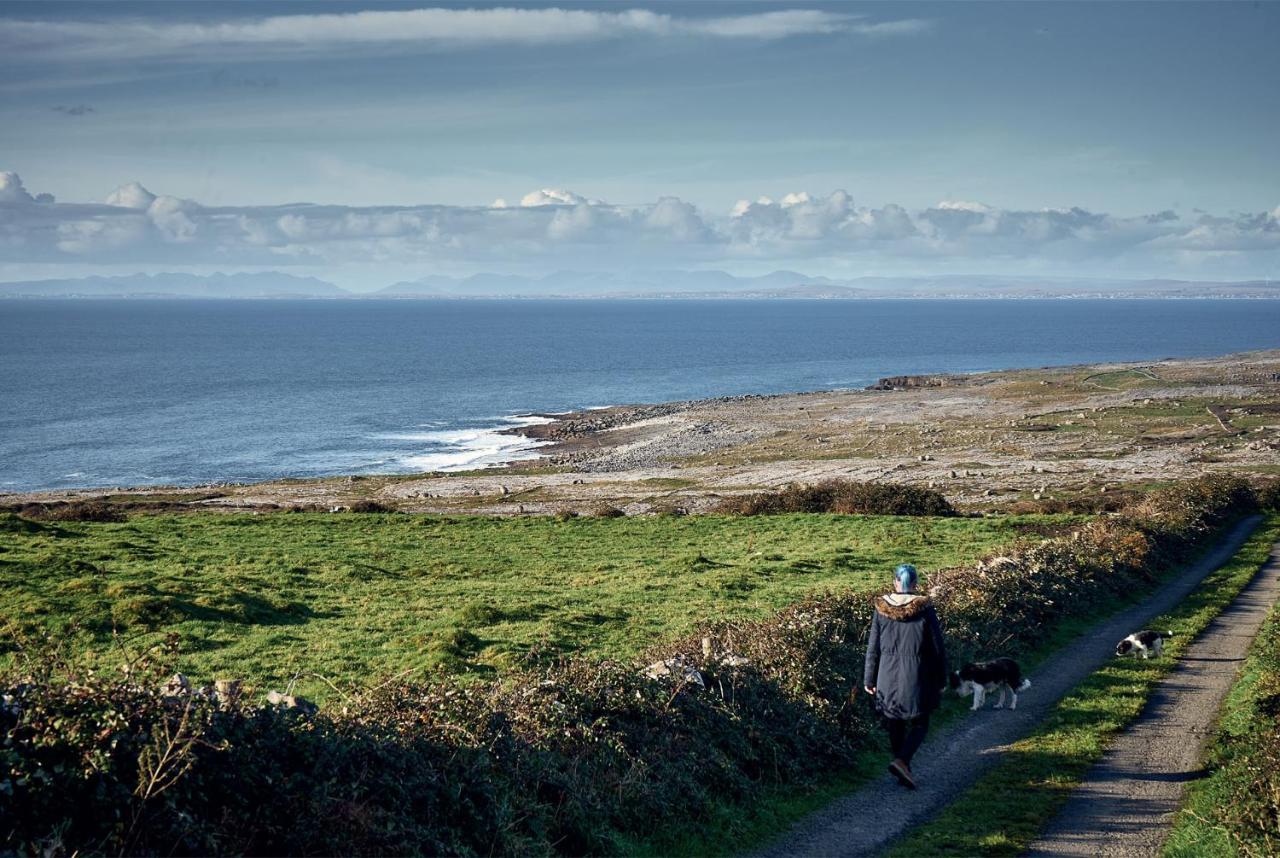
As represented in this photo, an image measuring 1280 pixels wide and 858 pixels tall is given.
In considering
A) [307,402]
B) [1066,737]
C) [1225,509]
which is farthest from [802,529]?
[307,402]

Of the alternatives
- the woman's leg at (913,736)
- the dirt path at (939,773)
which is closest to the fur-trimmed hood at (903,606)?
the woman's leg at (913,736)

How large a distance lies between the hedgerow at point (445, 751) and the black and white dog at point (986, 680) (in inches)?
61.8

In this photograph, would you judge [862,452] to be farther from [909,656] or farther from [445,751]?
[445,751]

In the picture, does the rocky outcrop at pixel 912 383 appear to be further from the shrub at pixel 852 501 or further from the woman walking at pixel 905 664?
the woman walking at pixel 905 664

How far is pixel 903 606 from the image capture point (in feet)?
43.6

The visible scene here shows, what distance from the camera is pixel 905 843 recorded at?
11.9 metres

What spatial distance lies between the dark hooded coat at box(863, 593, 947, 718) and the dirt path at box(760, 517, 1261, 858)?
1.24m

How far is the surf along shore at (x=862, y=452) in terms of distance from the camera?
60906 millimetres

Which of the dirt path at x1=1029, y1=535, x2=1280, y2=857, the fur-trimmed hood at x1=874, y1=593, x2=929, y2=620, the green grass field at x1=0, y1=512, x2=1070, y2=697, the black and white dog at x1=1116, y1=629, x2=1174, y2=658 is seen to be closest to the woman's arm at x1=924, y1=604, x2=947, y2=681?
the fur-trimmed hood at x1=874, y1=593, x2=929, y2=620

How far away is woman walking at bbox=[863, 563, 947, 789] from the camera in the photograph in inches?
520

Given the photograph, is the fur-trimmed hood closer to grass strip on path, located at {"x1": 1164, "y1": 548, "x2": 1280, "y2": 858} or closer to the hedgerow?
the hedgerow

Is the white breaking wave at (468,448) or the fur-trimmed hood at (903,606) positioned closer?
the fur-trimmed hood at (903,606)

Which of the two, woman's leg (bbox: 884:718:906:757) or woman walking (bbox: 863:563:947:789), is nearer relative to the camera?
woman walking (bbox: 863:563:947:789)

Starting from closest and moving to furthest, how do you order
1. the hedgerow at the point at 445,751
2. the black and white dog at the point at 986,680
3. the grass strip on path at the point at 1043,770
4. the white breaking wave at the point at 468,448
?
the hedgerow at the point at 445,751
the grass strip on path at the point at 1043,770
the black and white dog at the point at 986,680
the white breaking wave at the point at 468,448
